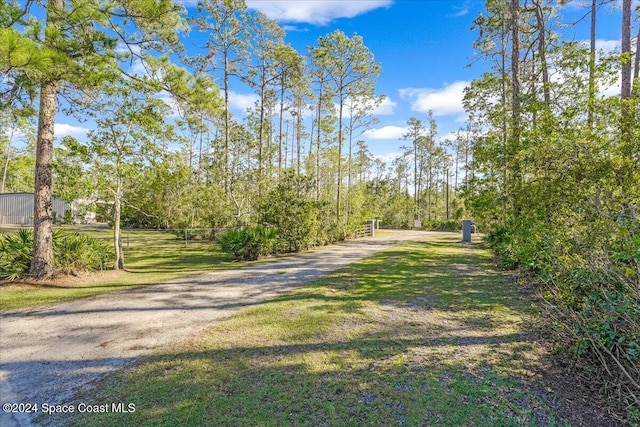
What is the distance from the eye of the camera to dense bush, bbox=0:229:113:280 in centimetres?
678

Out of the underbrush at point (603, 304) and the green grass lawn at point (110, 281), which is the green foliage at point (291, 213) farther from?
the underbrush at point (603, 304)

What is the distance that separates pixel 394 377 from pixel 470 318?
2230 mm

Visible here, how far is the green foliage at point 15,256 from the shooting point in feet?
21.9

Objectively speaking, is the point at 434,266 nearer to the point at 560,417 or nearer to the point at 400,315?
the point at 400,315

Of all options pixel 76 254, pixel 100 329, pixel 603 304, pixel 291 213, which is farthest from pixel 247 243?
pixel 603 304

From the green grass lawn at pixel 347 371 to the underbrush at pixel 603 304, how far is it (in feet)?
1.61

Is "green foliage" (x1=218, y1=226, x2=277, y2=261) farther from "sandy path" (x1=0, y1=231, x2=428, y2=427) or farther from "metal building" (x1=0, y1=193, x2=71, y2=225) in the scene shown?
"metal building" (x1=0, y1=193, x2=71, y2=225)

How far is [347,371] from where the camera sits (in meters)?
3.09

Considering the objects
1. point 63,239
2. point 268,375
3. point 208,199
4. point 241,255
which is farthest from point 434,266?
point 208,199

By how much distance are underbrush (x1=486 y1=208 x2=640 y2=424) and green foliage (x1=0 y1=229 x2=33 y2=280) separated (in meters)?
→ 9.56

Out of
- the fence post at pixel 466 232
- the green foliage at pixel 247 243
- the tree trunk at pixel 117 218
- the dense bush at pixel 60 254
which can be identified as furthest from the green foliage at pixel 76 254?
the fence post at pixel 466 232

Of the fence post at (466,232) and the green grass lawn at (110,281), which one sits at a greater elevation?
the fence post at (466,232)

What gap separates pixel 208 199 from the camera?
17.5 m

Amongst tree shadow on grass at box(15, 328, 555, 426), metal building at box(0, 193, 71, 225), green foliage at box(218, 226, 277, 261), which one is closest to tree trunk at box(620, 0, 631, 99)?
tree shadow on grass at box(15, 328, 555, 426)
